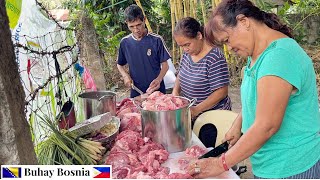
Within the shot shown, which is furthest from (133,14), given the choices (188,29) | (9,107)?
(9,107)

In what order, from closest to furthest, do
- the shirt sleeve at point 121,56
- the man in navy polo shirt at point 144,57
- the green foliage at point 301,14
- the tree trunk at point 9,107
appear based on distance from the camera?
the tree trunk at point 9,107 → the man in navy polo shirt at point 144,57 → the shirt sleeve at point 121,56 → the green foliage at point 301,14

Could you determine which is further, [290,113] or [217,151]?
[217,151]

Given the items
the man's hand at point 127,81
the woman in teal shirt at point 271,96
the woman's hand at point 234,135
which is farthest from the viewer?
the man's hand at point 127,81

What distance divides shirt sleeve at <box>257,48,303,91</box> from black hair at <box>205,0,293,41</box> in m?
0.18

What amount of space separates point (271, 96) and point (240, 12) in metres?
0.36

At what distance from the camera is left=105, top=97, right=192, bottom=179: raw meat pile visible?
169 cm

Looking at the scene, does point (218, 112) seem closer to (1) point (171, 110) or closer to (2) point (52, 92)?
(1) point (171, 110)

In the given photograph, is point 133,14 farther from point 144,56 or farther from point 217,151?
point 217,151

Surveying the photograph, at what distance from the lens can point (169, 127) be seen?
6.21ft

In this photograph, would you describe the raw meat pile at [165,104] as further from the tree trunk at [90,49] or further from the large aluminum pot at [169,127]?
the tree trunk at [90,49]

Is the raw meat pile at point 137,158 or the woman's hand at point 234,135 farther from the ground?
the woman's hand at point 234,135

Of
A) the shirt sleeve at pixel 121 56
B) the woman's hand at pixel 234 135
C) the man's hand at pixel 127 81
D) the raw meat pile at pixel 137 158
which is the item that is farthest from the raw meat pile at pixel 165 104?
the shirt sleeve at pixel 121 56

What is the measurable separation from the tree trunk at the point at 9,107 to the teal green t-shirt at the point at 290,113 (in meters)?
0.84

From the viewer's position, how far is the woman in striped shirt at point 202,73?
238 cm
